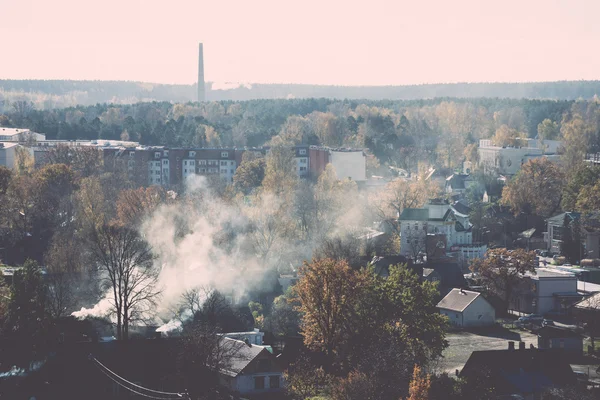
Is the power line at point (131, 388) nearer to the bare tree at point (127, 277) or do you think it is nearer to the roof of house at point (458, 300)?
the bare tree at point (127, 277)

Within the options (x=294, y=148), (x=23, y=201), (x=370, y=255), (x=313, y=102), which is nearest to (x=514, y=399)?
(x=370, y=255)

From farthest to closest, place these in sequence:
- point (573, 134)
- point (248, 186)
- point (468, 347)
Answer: point (573, 134) < point (248, 186) < point (468, 347)

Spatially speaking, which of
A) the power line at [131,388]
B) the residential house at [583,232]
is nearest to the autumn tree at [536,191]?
the residential house at [583,232]

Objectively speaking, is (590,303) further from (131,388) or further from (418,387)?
(131,388)

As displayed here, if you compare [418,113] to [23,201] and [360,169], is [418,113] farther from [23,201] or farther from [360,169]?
[23,201]

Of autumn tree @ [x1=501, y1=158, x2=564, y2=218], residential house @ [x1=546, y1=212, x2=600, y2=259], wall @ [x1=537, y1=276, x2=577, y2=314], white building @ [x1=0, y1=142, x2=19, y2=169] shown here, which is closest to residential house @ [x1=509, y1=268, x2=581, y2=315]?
wall @ [x1=537, y1=276, x2=577, y2=314]
